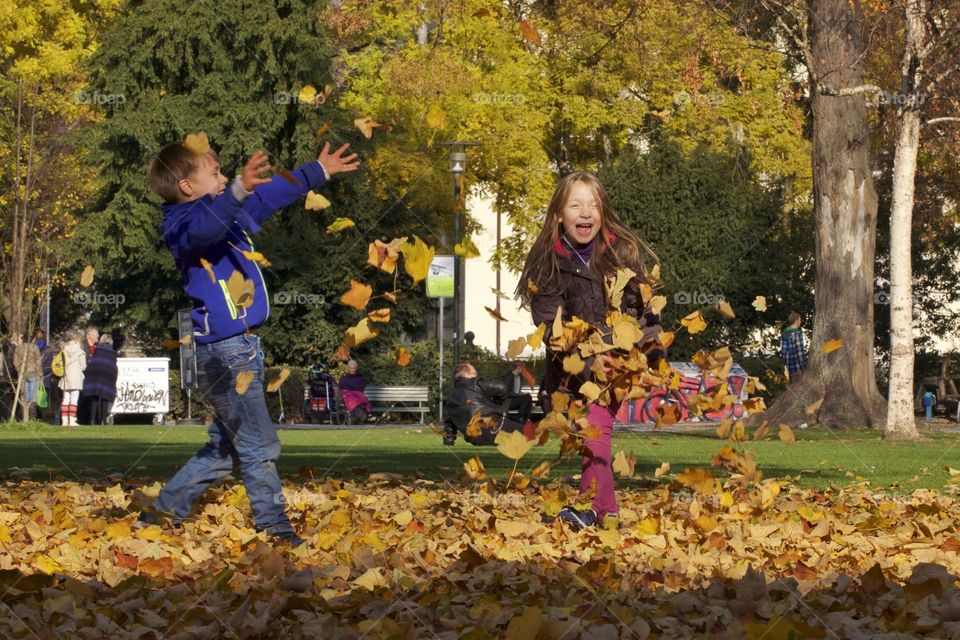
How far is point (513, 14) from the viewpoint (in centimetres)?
4200

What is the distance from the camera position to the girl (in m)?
7.48

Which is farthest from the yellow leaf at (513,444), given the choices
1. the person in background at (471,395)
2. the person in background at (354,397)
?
the person in background at (354,397)

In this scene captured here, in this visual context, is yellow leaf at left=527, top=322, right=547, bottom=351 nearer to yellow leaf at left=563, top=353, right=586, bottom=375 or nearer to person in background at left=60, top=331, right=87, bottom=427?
yellow leaf at left=563, top=353, right=586, bottom=375

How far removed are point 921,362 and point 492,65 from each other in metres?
12.4

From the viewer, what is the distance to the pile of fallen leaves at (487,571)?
484 cm

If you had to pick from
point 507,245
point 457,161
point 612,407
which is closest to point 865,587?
point 612,407

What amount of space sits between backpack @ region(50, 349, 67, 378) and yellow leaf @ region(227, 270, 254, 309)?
2389 centimetres

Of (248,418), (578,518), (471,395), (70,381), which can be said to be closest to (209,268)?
(248,418)

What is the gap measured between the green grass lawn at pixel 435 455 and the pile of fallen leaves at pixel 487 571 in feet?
10.2

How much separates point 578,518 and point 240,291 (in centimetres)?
185

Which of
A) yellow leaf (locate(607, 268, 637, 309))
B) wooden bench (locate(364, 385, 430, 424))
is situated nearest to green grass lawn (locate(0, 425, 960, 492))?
yellow leaf (locate(607, 268, 637, 309))

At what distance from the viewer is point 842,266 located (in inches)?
929

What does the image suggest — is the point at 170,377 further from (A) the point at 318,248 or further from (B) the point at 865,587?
(B) the point at 865,587

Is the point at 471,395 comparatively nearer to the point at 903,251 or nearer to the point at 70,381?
the point at 903,251
